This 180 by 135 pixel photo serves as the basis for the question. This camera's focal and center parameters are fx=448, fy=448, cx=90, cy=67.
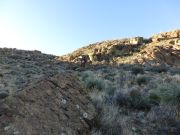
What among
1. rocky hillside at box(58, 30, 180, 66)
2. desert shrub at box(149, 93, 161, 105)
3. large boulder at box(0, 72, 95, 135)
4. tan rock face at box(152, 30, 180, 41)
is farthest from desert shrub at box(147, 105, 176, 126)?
tan rock face at box(152, 30, 180, 41)

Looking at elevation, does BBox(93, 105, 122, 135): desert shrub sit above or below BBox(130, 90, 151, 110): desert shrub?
above

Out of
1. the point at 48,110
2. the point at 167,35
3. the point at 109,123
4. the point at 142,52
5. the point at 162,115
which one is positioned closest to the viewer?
the point at 48,110

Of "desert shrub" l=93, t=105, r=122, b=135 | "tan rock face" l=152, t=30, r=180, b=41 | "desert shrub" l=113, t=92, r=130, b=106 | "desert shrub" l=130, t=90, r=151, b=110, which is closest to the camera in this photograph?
"desert shrub" l=93, t=105, r=122, b=135

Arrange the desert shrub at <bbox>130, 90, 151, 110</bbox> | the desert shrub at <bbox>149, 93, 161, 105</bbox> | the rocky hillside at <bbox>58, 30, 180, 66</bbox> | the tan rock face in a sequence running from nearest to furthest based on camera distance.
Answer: the desert shrub at <bbox>130, 90, 151, 110</bbox>
the desert shrub at <bbox>149, 93, 161, 105</bbox>
the rocky hillside at <bbox>58, 30, 180, 66</bbox>
the tan rock face

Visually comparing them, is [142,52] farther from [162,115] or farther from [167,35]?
[162,115]

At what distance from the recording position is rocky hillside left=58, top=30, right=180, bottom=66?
44.3 m

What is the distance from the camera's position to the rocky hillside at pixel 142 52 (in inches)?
1745

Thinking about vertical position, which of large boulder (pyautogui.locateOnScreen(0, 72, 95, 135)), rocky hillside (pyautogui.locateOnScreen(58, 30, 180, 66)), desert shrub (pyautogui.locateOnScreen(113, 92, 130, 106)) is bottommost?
rocky hillside (pyautogui.locateOnScreen(58, 30, 180, 66))

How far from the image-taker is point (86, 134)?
8055 mm

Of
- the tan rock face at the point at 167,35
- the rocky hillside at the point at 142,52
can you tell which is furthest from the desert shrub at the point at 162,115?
the tan rock face at the point at 167,35

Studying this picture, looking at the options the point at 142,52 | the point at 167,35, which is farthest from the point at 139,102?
the point at 167,35

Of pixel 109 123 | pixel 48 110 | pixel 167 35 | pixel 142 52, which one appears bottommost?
pixel 142 52

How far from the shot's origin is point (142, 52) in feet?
153

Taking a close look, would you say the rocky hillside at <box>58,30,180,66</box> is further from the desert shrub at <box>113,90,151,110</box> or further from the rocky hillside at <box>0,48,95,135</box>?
the rocky hillside at <box>0,48,95,135</box>
